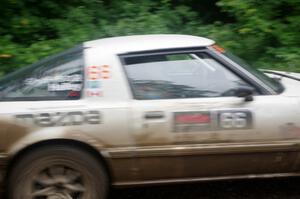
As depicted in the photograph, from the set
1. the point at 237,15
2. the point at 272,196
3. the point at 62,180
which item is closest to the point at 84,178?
the point at 62,180

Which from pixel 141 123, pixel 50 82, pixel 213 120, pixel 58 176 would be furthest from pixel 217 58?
pixel 58 176

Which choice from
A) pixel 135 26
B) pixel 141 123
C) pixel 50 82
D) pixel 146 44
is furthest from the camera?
pixel 135 26

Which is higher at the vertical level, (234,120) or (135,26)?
(135,26)

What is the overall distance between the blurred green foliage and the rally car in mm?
3317

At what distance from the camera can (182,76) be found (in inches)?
167

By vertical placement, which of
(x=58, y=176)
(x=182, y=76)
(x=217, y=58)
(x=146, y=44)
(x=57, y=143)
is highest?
(x=146, y=44)

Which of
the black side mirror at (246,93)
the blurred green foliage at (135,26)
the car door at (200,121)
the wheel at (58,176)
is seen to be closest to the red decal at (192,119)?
the car door at (200,121)

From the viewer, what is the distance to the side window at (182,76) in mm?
4180

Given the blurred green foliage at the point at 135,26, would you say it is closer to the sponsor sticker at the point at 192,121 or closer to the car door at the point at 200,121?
the car door at the point at 200,121

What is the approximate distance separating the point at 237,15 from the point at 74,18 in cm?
279

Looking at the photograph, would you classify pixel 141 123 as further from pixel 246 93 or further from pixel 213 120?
pixel 246 93

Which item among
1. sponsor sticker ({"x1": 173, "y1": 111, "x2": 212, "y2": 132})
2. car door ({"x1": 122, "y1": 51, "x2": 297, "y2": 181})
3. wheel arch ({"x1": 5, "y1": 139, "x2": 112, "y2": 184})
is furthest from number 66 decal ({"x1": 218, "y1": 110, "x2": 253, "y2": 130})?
wheel arch ({"x1": 5, "y1": 139, "x2": 112, "y2": 184})

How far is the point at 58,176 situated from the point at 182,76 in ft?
4.35

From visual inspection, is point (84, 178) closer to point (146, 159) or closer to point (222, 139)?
point (146, 159)
